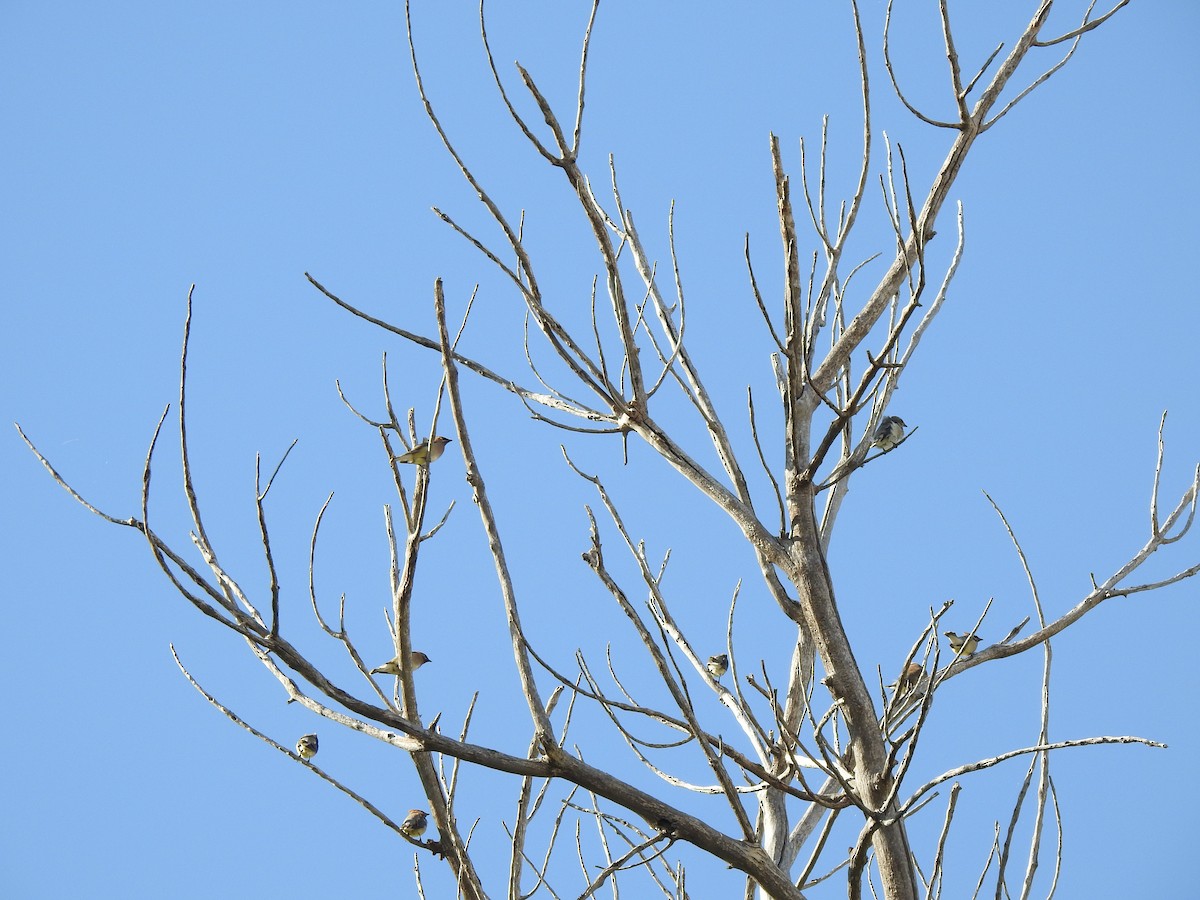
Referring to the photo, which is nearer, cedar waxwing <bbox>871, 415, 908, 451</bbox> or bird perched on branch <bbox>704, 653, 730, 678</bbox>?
cedar waxwing <bbox>871, 415, 908, 451</bbox>

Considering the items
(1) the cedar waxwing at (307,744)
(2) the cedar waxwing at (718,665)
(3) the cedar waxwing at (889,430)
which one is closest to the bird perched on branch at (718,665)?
(2) the cedar waxwing at (718,665)

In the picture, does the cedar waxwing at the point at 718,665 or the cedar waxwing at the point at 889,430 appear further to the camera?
the cedar waxwing at the point at 718,665

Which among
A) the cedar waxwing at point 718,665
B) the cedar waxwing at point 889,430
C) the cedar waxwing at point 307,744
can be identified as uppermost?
the cedar waxwing at point 889,430

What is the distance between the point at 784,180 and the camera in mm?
Result: 2316

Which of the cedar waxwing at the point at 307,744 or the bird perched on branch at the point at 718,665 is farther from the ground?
the bird perched on branch at the point at 718,665

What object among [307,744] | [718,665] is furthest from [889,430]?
[307,744]

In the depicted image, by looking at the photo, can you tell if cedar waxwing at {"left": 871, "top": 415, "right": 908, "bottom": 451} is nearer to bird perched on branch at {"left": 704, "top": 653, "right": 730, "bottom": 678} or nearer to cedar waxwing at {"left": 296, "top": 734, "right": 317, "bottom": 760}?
bird perched on branch at {"left": 704, "top": 653, "right": 730, "bottom": 678}

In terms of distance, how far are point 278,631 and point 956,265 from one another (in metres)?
2.10

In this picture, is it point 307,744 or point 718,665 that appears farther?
point 718,665

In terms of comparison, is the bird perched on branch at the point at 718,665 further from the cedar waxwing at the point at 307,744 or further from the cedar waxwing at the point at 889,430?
the cedar waxwing at the point at 307,744

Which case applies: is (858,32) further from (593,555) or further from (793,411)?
(593,555)

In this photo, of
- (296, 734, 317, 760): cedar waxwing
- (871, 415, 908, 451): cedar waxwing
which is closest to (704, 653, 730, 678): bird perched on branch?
(871, 415, 908, 451): cedar waxwing

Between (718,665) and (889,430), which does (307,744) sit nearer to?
(718,665)

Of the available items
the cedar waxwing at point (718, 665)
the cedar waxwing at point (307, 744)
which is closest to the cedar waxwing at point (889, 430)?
the cedar waxwing at point (718, 665)
